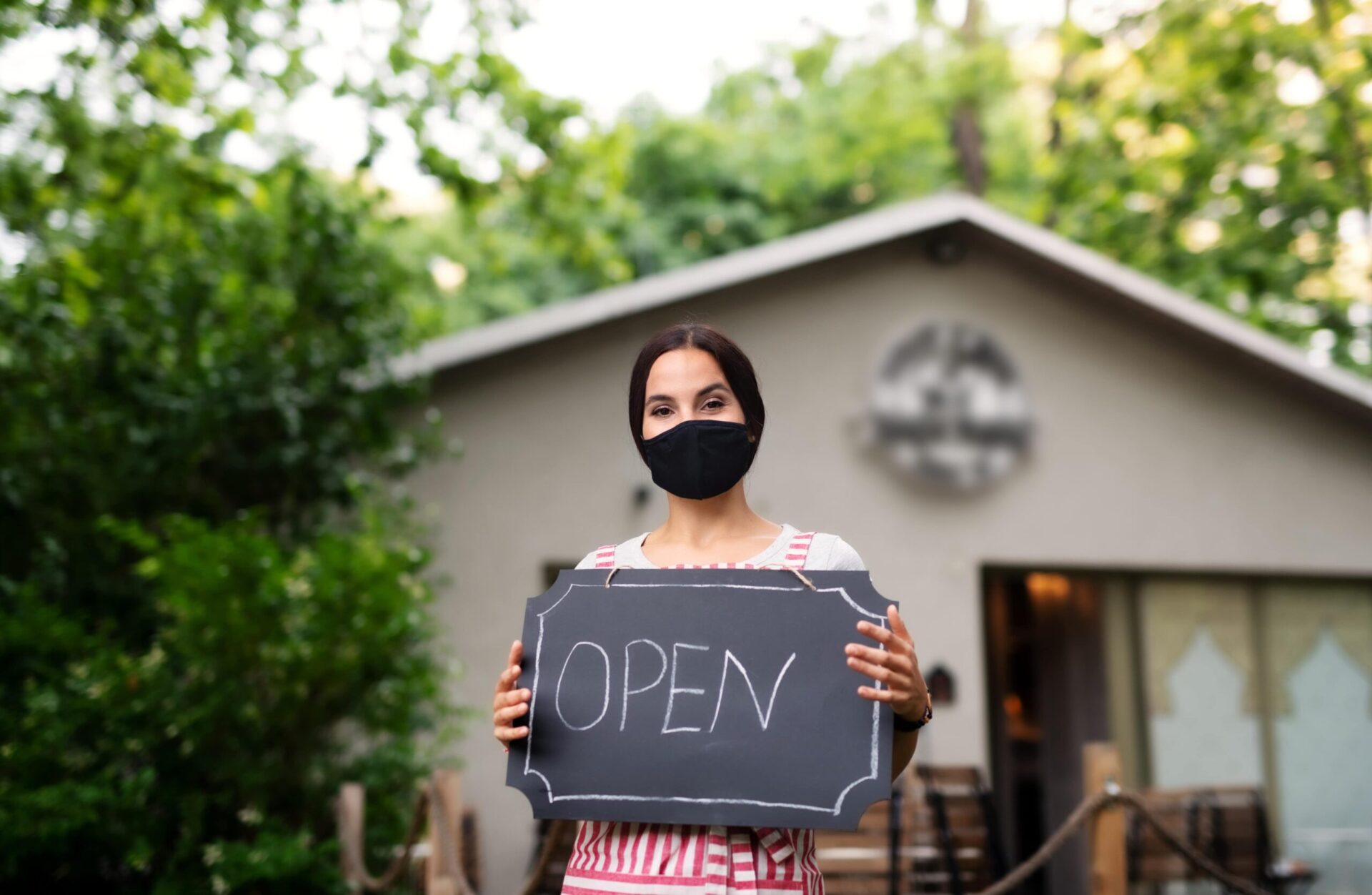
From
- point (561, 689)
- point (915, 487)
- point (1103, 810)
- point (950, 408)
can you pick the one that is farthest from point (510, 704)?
point (950, 408)

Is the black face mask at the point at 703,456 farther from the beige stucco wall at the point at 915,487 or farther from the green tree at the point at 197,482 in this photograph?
the beige stucco wall at the point at 915,487

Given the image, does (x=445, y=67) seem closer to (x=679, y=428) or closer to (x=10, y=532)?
(x=10, y=532)

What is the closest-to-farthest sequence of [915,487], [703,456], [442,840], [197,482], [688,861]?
[688,861] < [703,456] < [442,840] < [197,482] < [915,487]

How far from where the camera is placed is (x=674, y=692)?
2094mm

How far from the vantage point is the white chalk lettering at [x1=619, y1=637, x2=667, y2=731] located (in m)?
2.09

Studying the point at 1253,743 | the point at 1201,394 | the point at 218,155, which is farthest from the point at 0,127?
the point at 1253,743

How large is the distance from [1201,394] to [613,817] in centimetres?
843

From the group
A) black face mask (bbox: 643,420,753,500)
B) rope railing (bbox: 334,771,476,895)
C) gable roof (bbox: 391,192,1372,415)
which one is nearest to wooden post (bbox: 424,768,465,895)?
rope railing (bbox: 334,771,476,895)

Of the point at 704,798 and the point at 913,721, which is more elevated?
the point at 913,721

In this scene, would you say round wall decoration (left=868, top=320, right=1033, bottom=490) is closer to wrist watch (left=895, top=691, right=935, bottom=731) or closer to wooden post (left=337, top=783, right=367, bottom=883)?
wooden post (left=337, top=783, right=367, bottom=883)

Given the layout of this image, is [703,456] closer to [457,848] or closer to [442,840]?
[442,840]

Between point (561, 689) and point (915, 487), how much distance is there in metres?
6.68

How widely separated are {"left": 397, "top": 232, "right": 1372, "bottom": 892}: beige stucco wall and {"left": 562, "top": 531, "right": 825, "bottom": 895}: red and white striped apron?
5.68 metres

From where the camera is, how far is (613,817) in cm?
199
